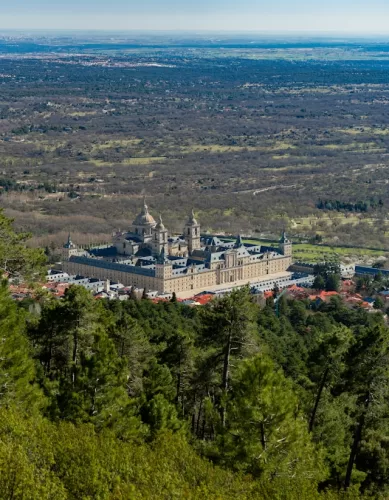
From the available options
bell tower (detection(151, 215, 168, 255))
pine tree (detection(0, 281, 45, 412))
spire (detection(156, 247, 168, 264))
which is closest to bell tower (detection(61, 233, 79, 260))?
bell tower (detection(151, 215, 168, 255))

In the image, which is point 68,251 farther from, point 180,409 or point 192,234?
point 180,409

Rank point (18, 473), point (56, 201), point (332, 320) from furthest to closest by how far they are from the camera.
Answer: point (56, 201) → point (332, 320) → point (18, 473)

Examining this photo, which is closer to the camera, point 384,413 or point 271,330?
point 384,413

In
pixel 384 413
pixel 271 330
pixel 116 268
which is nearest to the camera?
pixel 384 413

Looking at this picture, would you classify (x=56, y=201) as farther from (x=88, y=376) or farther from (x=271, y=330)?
(x=88, y=376)

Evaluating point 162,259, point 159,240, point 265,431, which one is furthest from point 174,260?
point 265,431

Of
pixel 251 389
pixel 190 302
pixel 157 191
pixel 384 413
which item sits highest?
pixel 251 389

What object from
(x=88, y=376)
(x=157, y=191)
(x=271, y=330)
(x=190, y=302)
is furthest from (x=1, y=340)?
(x=157, y=191)

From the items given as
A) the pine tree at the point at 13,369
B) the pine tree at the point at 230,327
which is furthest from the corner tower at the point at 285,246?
the pine tree at the point at 13,369
